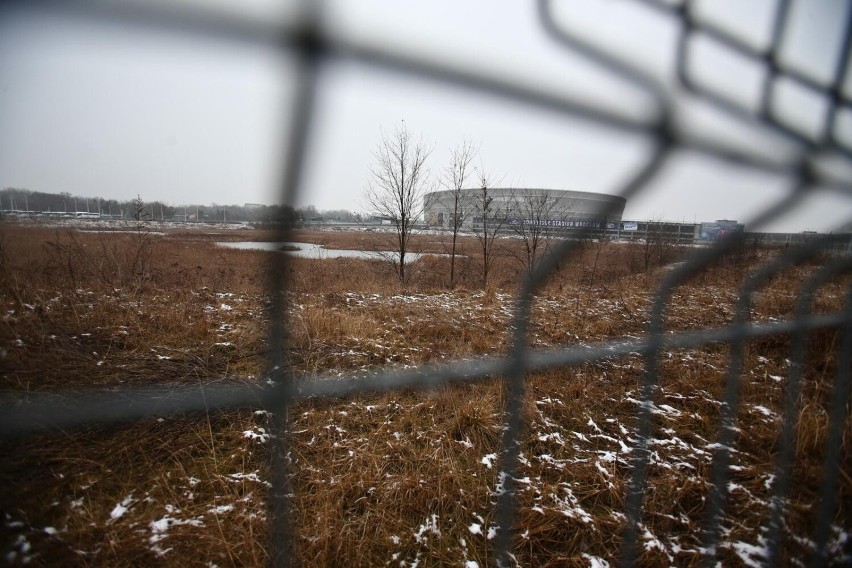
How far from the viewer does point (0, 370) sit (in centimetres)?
98

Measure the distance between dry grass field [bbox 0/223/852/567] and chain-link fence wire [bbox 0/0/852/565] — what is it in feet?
0.30

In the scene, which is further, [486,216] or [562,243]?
[486,216]

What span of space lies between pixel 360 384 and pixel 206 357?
2397mm

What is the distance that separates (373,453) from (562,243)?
161cm

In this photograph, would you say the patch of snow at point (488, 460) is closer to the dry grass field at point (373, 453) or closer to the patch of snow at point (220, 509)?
the dry grass field at point (373, 453)

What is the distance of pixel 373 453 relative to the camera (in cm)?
186

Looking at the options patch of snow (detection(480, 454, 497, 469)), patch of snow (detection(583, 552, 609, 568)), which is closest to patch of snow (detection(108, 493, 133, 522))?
patch of snow (detection(480, 454, 497, 469))

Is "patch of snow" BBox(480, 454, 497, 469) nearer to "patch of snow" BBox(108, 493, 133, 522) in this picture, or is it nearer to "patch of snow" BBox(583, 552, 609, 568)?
"patch of snow" BBox(583, 552, 609, 568)

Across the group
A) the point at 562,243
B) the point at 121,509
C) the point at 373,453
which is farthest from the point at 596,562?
the point at 121,509

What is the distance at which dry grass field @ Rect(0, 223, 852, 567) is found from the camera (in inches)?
45.1

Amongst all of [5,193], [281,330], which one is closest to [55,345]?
[5,193]

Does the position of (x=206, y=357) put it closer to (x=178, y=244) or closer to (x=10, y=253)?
(x=10, y=253)

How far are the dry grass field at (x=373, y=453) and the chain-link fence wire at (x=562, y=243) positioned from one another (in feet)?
0.30

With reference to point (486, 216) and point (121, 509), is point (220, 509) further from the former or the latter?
point (486, 216)
